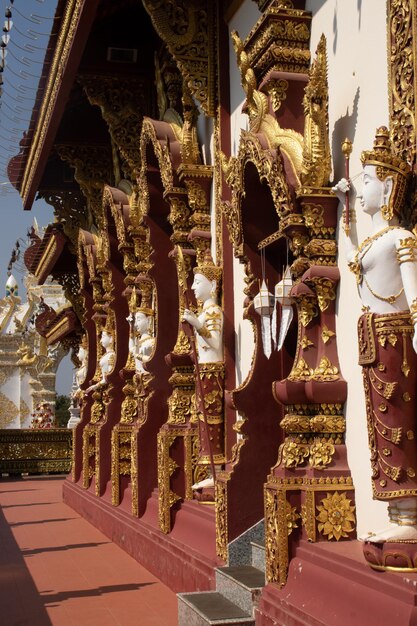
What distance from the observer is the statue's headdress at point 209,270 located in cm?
659

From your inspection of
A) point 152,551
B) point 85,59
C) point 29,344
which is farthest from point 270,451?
point 29,344

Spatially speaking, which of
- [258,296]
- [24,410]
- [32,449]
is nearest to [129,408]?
[258,296]

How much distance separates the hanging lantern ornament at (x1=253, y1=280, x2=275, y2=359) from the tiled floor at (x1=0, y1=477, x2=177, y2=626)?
1.83 metres

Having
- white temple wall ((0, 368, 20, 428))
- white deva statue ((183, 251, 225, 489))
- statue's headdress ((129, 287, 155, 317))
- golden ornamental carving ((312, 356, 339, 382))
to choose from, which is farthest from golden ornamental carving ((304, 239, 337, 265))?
white temple wall ((0, 368, 20, 428))

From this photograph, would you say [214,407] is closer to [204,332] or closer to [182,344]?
[204,332]

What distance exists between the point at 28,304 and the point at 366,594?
25.7 meters

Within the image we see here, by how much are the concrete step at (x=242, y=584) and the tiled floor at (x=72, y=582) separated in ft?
2.13

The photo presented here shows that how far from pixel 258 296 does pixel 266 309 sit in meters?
0.10

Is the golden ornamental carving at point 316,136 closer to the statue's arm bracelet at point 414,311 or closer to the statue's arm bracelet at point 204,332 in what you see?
the statue's arm bracelet at point 414,311

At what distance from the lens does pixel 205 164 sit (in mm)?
7125

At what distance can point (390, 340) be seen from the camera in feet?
11.5

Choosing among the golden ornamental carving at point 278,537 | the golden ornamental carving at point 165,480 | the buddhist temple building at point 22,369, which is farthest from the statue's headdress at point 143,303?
the buddhist temple building at point 22,369

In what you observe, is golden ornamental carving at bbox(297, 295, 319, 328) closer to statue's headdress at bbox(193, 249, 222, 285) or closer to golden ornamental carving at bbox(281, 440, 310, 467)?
golden ornamental carving at bbox(281, 440, 310, 467)

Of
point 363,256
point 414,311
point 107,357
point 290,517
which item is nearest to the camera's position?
point 414,311
